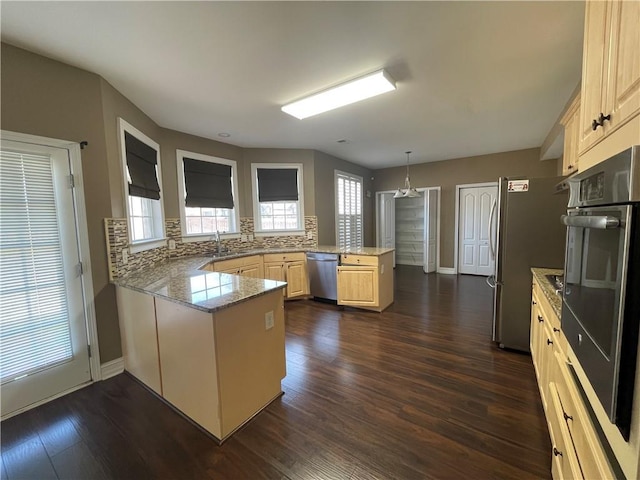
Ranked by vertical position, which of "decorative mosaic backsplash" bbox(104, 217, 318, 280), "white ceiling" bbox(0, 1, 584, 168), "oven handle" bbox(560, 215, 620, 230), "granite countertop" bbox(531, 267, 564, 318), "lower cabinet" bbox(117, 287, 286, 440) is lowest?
"lower cabinet" bbox(117, 287, 286, 440)

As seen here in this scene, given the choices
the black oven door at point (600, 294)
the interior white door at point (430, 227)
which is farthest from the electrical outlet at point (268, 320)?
the interior white door at point (430, 227)

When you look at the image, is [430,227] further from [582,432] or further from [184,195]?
[582,432]

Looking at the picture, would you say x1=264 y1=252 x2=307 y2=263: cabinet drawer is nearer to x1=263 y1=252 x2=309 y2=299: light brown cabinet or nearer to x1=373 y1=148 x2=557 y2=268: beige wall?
x1=263 y1=252 x2=309 y2=299: light brown cabinet

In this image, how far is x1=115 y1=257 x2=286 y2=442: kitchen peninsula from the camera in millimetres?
1652

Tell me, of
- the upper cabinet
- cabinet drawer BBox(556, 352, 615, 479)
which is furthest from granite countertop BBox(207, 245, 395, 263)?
the upper cabinet

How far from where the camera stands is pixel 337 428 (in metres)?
1.75

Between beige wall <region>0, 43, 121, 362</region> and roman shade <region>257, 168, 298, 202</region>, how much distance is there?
253 centimetres

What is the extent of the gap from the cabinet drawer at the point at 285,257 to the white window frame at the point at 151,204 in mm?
1465

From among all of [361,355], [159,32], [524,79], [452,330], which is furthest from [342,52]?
[452,330]

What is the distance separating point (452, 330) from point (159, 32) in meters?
3.89

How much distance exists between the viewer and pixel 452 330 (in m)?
3.19

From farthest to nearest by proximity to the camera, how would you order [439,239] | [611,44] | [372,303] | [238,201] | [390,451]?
[439,239]
[238,201]
[372,303]
[390,451]
[611,44]

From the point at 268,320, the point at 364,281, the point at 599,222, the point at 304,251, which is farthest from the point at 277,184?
the point at 599,222

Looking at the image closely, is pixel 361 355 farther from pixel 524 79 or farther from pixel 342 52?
pixel 524 79
